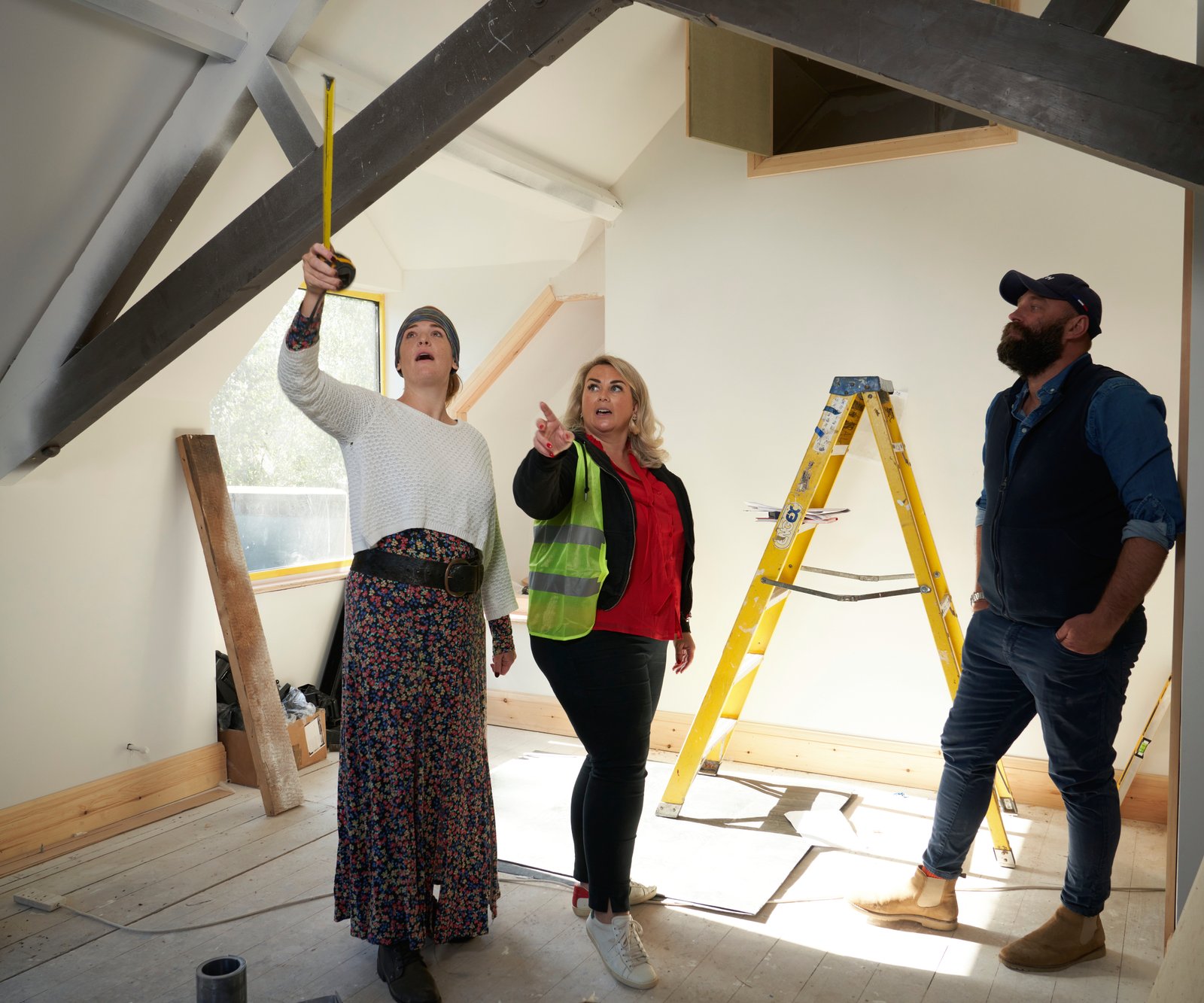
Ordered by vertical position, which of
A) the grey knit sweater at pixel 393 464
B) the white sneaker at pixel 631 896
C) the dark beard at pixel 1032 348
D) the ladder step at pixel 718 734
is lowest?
the white sneaker at pixel 631 896

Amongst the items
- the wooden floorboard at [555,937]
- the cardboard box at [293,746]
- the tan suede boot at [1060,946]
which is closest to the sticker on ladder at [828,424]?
the wooden floorboard at [555,937]

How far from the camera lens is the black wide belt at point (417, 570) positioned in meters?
2.34

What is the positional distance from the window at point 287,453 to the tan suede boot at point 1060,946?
3495 mm

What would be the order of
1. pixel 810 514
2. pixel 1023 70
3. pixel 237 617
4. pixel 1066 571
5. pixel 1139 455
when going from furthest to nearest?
pixel 237 617 → pixel 810 514 → pixel 1066 571 → pixel 1139 455 → pixel 1023 70

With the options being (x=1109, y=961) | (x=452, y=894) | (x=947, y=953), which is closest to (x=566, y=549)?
(x=452, y=894)

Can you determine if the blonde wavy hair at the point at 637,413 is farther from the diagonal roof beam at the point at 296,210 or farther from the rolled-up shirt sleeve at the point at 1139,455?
the rolled-up shirt sleeve at the point at 1139,455

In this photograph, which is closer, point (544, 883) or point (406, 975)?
point (406, 975)

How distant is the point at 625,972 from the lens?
240 centimetres

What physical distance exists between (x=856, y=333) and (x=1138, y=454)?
6.61ft

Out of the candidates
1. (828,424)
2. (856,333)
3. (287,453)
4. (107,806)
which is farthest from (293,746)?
(856,333)

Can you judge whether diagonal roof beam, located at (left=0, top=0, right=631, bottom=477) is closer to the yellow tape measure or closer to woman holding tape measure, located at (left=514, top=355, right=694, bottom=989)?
the yellow tape measure

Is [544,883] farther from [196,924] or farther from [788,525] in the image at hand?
[788,525]

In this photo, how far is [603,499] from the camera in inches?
95.4

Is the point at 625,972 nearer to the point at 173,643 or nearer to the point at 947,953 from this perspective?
the point at 947,953
